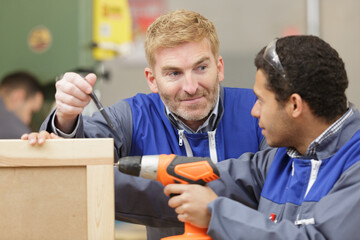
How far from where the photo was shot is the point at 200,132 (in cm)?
166

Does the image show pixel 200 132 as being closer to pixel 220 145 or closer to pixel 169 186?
pixel 220 145

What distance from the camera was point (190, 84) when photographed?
1528mm

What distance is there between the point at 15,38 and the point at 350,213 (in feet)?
9.42

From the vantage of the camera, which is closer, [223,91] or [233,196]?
[233,196]

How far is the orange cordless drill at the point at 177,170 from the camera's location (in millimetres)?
1166

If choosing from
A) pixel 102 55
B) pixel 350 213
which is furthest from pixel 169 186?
pixel 102 55

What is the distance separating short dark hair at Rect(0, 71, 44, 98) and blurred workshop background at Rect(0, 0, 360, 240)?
0.14 feet

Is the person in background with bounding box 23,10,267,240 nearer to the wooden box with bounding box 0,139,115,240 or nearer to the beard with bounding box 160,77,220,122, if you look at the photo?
the beard with bounding box 160,77,220,122

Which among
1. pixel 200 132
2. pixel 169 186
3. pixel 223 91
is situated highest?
pixel 223 91

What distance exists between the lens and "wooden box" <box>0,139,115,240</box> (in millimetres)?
1120

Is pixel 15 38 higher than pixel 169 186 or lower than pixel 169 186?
higher

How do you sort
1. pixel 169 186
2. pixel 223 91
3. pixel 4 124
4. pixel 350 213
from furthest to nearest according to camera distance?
pixel 4 124 < pixel 223 91 < pixel 169 186 < pixel 350 213

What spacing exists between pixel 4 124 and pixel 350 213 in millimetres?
2451

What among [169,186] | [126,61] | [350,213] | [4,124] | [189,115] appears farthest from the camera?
[126,61]
